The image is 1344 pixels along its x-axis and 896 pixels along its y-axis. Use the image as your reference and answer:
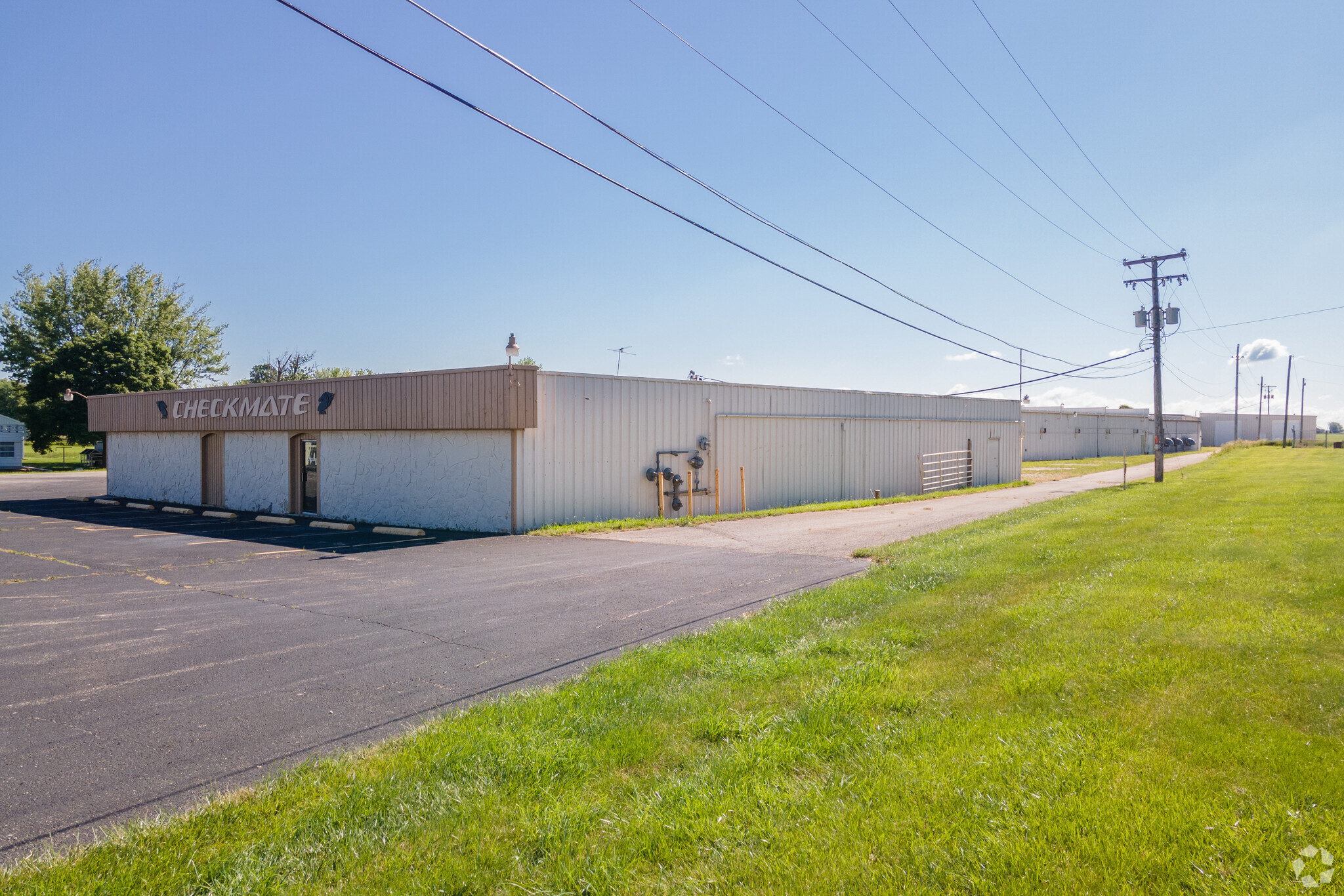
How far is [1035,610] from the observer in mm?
6516

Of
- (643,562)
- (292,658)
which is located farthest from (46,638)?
(643,562)

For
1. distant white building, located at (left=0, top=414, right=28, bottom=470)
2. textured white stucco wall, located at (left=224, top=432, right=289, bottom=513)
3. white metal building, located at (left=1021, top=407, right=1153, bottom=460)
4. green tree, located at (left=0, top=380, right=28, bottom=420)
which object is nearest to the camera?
textured white stucco wall, located at (left=224, top=432, right=289, bottom=513)

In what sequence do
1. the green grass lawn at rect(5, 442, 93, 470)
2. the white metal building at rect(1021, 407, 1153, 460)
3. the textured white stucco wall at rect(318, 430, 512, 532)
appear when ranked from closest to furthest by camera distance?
the textured white stucco wall at rect(318, 430, 512, 532) < the green grass lawn at rect(5, 442, 93, 470) < the white metal building at rect(1021, 407, 1153, 460)

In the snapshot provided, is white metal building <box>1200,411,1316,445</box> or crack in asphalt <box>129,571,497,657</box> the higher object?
white metal building <box>1200,411,1316,445</box>

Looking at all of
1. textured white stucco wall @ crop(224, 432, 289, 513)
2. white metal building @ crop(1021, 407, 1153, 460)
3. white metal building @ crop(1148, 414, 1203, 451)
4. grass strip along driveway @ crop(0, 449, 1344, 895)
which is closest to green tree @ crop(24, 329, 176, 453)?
textured white stucco wall @ crop(224, 432, 289, 513)

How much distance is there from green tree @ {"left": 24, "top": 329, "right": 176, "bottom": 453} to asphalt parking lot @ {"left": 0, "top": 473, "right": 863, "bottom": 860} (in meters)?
44.5

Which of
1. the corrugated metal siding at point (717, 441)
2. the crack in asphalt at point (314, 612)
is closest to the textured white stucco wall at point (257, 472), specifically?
the corrugated metal siding at point (717, 441)

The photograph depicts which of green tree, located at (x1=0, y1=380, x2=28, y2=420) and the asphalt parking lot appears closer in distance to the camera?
the asphalt parking lot

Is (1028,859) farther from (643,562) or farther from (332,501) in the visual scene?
(332,501)

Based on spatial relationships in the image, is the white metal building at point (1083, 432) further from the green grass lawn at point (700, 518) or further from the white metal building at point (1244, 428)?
the green grass lawn at point (700, 518)

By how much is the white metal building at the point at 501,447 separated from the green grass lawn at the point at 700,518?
→ 33 centimetres

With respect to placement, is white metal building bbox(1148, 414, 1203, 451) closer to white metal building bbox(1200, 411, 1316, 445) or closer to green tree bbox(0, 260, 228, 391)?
white metal building bbox(1200, 411, 1316, 445)

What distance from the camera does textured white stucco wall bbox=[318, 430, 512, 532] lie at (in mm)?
16688

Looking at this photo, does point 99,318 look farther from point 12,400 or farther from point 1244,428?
point 1244,428
